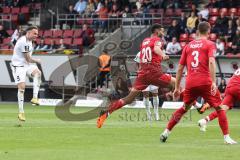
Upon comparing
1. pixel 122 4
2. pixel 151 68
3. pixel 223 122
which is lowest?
pixel 223 122

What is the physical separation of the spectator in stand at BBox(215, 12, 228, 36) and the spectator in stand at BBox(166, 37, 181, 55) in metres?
1.87

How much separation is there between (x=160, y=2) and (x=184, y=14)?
10.1ft

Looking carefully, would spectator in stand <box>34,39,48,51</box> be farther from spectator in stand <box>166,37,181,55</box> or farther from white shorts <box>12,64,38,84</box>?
white shorts <box>12,64,38,84</box>

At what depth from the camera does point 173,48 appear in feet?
110

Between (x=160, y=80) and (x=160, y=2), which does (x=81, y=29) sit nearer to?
(x=160, y=2)

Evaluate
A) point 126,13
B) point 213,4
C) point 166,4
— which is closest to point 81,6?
point 126,13

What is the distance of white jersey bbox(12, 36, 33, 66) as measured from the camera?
828 inches

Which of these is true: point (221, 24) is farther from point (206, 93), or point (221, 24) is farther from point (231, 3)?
point (206, 93)

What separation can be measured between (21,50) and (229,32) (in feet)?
46.4

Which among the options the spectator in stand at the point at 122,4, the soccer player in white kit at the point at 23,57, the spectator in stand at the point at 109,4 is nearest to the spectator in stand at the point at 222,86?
the spectator in stand at the point at 122,4

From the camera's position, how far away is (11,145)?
47.7 feet

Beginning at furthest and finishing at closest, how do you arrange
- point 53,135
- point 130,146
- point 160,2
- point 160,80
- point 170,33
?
1. point 160,2
2. point 170,33
3. point 160,80
4. point 53,135
5. point 130,146

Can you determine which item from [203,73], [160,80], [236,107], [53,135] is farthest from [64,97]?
[203,73]

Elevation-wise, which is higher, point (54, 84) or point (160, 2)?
point (160, 2)
